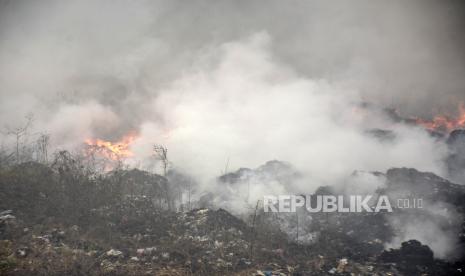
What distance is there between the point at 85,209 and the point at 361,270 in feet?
56.4

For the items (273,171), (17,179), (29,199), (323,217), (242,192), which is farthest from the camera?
(273,171)

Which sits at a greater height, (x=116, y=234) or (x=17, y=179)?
(x=17, y=179)

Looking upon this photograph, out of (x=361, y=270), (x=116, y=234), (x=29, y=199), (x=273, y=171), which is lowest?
(x=361, y=270)

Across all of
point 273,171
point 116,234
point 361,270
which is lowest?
point 361,270

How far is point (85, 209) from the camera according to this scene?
24.8 meters

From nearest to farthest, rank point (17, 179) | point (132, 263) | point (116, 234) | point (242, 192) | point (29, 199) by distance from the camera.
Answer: point (132, 263) → point (116, 234) → point (29, 199) → point (17, 179) → point (242, 192)

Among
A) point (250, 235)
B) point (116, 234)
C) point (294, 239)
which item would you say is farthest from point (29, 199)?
point (294, 239)

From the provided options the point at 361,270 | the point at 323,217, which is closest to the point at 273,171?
the point at 323,217

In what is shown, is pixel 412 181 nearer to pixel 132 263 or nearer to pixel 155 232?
pixel 155 232

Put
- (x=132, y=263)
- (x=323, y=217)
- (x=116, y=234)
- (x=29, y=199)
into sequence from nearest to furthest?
(x=132, y=263) < (x=116, y=234) < (x=29, y=199) < (x=323, y=217)

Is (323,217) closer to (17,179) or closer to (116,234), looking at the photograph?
(116,234)

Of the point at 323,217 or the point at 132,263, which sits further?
the point at 323,217

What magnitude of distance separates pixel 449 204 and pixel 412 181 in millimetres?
3258

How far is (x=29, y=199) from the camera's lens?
2422 centimetres
